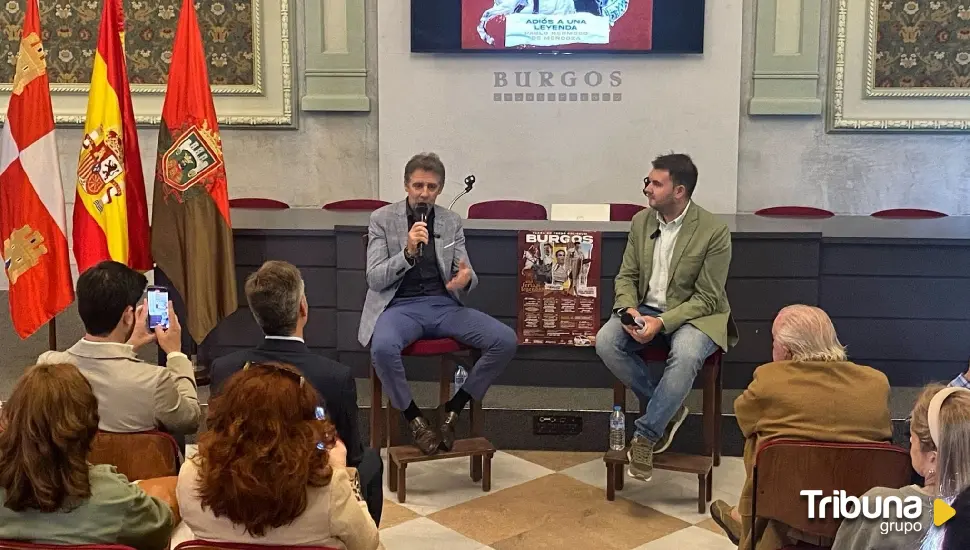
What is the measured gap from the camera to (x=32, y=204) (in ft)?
15.0

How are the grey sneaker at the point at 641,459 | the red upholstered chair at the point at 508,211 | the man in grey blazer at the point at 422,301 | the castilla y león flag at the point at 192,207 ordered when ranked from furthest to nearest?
the red upholstered chair at the point at 508,211
the castilla y león flag at the point at 192,207
the man in grey blazer at the point at 422,301
the grey sneaker at the point at 641,459

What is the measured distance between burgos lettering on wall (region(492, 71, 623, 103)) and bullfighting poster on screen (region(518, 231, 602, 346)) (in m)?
2.56

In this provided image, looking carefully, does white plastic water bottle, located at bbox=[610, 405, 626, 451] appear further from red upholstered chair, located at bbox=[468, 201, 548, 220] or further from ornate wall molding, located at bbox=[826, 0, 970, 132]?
ornate wall molding, located at bbox=[826, 0, 970, 132]

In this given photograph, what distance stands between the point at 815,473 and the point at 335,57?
5208 millimetres

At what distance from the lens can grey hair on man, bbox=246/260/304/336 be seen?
293 centimetres

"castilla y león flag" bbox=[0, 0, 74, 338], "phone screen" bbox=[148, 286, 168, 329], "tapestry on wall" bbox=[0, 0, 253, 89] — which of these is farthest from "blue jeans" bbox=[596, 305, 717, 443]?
"tapestry on wall" bbox=[0, 0, 253, 89]

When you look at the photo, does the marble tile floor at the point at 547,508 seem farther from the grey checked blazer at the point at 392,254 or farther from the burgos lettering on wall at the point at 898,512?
the burgos lettering on wall at the point at 898,512

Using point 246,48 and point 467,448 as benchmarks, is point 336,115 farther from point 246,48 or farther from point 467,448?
point 467,448

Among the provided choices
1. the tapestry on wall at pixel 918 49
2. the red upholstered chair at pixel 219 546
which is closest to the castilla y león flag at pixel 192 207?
the red upholstered chair at pixel 219 546

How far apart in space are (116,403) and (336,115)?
4.59m

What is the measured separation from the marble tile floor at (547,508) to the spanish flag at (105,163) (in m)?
1.76

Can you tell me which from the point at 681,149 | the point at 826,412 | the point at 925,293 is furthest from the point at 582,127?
the point at 826,412

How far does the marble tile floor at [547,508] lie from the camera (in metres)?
3.57

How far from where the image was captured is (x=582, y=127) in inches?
273
